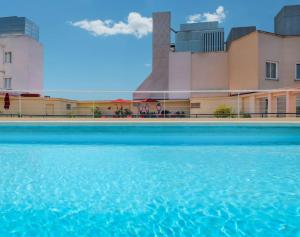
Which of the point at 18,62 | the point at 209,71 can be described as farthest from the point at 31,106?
the point at 209,71

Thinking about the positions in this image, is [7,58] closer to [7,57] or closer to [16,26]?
[7,57]

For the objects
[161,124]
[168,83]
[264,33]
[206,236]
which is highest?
[264,33]

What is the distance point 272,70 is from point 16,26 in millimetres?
24825

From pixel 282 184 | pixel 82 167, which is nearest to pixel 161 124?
pixel 82 167

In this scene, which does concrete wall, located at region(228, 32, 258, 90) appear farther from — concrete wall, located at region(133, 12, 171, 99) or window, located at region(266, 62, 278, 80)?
concrete wall, located at region(133, 12, 171, 99)

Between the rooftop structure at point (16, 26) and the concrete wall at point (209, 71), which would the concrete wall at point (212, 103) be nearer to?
the concrete wall at point (209, 71)

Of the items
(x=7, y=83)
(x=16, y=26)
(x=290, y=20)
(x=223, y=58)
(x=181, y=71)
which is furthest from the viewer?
(x=16, y=26)

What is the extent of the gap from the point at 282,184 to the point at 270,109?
12.5 meters

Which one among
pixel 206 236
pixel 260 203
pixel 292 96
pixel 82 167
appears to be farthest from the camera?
pixel 292 96

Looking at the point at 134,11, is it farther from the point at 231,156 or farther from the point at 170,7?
the point at 231,156

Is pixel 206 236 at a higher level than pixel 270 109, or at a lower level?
lower

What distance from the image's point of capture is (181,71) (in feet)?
73.7

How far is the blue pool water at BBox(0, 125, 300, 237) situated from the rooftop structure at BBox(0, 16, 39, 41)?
992 inches

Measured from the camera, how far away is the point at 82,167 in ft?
16.6
